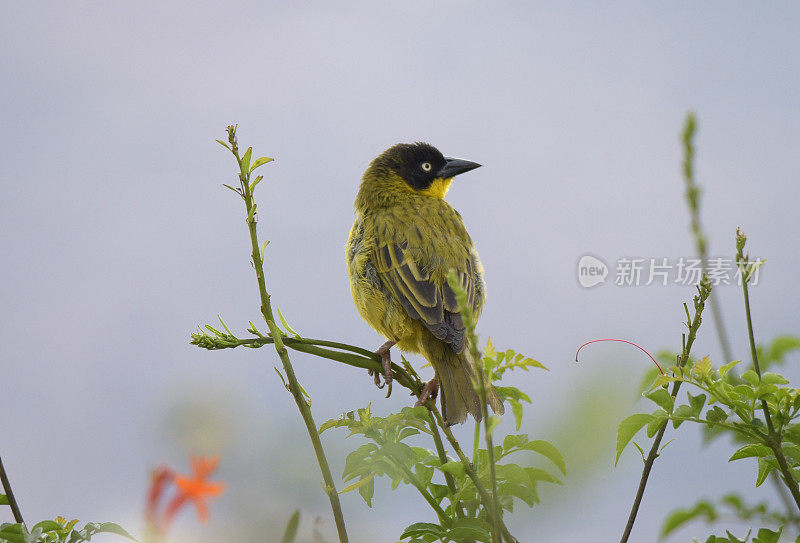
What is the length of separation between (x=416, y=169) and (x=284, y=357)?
286 centimetres

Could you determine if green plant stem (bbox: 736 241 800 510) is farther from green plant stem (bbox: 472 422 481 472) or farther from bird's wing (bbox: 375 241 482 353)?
bird's wing (bbox: 375 241 482 353)

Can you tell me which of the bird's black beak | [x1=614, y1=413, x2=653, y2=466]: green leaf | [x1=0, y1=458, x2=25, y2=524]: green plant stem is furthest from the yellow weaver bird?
[x1=0, y1=458, x2=25, y2=524]: green plant stem

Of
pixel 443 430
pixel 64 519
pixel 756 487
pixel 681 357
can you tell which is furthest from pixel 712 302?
pixel 64 519

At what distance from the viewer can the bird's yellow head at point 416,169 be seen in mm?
4062

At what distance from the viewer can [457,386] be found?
2.36 metres

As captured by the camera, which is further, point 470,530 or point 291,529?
point 470,530

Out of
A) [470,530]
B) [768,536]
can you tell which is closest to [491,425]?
[470,530]

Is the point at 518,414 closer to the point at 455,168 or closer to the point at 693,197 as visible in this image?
the point at 693,197

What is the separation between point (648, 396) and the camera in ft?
4.60

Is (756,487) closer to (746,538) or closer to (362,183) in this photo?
(746,538)

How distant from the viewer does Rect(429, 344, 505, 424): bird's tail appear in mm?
2110

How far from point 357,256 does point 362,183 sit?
3.33ft

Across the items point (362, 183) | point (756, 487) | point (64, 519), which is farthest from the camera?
point (362, 183)

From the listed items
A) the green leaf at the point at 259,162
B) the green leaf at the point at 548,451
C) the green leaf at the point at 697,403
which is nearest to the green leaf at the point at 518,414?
the green leaf at the point at 548,451
